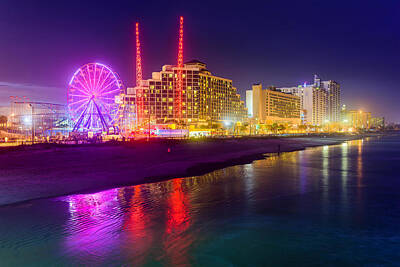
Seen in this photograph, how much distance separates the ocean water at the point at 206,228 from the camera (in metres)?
8.36

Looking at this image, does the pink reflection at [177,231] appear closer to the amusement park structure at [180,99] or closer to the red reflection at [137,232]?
the red reflection at [137,232]

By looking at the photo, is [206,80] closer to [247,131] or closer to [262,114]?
[247,131]

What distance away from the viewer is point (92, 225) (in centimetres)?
1063

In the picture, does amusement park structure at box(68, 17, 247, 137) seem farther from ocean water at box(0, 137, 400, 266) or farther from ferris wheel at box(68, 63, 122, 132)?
ocean water at box(0, 137, 400, 266)

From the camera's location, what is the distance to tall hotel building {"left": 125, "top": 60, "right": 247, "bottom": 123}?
134m

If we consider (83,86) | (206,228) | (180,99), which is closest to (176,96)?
(180,99)

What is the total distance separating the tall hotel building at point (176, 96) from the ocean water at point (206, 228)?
11959 cm

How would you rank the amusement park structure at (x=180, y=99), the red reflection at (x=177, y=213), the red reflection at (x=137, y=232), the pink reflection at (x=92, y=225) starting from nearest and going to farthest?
the red reflection at (x=137, y=232) → the pink reflection at (x=92, y=225) → the red reflection at (x=177, y=213) → the amusement park structure at (x=180, y=99)

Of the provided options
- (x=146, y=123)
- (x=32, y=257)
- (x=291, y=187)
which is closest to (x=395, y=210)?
(x=291, y=187)

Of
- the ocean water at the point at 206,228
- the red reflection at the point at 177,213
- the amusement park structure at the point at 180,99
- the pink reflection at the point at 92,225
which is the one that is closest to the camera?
the ocean water at the point at 206,228

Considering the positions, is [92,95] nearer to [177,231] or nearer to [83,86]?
[83,86]

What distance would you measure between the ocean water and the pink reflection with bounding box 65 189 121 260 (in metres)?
0.03

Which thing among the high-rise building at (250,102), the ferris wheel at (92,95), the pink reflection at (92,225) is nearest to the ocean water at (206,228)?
the pink reflection at (92,225)

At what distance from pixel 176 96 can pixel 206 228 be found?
128135 mm
